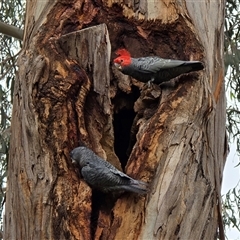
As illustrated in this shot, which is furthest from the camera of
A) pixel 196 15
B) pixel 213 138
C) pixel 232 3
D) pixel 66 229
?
pixel 232 3

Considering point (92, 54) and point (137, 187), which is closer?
point (137, 187)

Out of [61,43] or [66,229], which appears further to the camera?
[61,43]

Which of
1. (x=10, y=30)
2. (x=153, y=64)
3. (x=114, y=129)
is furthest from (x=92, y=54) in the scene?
(x=10, y=30)

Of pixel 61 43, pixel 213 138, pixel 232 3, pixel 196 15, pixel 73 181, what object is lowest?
pixel 73 181

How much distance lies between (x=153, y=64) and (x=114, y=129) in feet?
0.96

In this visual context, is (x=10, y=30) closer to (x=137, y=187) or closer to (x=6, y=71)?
(x=6, y=71)

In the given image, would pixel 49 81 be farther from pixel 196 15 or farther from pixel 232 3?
pixel 232 3

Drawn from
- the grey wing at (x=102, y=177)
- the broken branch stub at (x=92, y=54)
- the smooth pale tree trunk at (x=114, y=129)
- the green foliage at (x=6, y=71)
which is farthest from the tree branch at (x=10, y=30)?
the grey wing at (x=102, y=177)

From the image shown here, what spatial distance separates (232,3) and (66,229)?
2440 millimetres

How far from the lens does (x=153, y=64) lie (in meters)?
1.66

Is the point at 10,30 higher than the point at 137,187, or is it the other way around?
the point at 10,30

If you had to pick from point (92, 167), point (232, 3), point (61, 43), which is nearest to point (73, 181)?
point (92, 167)

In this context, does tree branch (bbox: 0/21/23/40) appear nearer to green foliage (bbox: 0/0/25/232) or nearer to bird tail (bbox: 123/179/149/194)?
green foliage (bbox: 0/0/25/232)

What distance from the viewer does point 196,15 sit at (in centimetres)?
182
